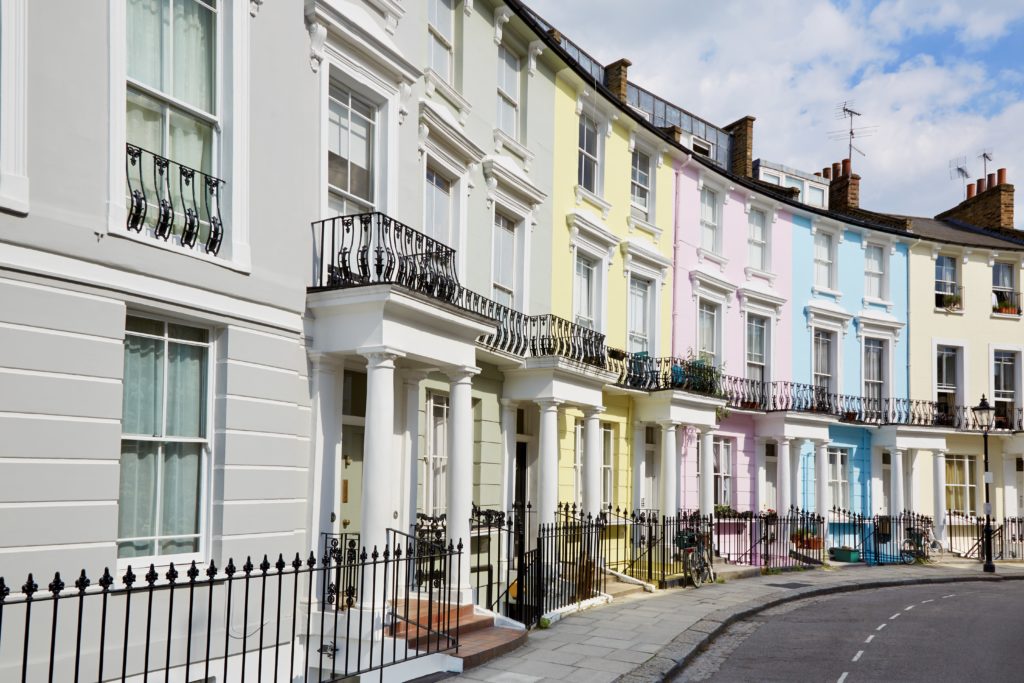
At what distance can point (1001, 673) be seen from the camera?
11.0 metres

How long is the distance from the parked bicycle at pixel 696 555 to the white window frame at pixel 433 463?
21.6ft

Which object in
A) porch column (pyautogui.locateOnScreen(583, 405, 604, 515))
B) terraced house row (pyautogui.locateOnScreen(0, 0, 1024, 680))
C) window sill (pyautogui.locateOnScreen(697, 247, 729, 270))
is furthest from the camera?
window sill (pyautogui.locateOnScreen(697, 247, 729, 270))

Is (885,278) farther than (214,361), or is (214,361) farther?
(885,278)

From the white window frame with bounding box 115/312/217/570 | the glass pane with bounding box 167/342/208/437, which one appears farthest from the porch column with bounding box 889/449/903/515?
the glass pane with bounding box 167/342/208/437

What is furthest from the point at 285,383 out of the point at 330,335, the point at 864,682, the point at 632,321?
the point at 632,321

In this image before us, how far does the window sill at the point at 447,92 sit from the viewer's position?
1326cm

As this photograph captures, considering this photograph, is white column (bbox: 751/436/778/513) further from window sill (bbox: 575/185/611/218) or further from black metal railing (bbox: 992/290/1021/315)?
black metal railing (bbox: 992/290/1021/315)

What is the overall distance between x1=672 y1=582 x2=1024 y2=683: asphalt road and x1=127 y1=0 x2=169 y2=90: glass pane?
27.3 ft

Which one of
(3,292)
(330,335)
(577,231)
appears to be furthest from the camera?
(577,231)

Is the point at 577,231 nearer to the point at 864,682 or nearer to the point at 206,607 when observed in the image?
the point at 864,682

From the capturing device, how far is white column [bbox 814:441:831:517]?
81.6 feet

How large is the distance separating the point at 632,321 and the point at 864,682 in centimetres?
1112

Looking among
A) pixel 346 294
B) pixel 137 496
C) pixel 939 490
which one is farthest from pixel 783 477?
pixel 137 496

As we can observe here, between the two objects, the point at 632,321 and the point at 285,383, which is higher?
the point at 632,321
